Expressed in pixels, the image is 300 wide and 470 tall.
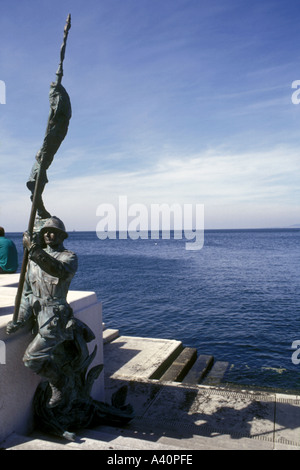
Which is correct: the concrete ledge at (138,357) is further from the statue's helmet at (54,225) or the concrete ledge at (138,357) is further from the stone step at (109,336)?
the statue's helmet at (54,225)

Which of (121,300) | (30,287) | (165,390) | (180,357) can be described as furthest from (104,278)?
(30,287)

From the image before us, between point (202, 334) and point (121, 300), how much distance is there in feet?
32.8

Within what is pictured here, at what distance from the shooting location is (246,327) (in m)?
19.3

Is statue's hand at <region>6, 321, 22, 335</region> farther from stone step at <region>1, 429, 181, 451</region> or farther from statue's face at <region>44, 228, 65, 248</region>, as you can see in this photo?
stone step at <region>1, 429, 181, 451</region>

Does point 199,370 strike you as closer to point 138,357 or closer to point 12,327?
point 138,357

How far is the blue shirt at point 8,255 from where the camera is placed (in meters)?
8.54

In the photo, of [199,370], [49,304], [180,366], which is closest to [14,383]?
[49,304]

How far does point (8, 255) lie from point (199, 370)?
6482 millimetres

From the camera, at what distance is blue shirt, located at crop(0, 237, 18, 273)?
854 cm

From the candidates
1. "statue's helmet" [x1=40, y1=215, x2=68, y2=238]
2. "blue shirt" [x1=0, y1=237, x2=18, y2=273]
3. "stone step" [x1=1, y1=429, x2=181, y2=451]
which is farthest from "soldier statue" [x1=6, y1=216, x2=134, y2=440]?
"blue shirt" [x1=0, y1=237, x2=18, y2=273]

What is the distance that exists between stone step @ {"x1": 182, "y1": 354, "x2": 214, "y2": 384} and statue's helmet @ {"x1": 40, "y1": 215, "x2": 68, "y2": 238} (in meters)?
6.52
